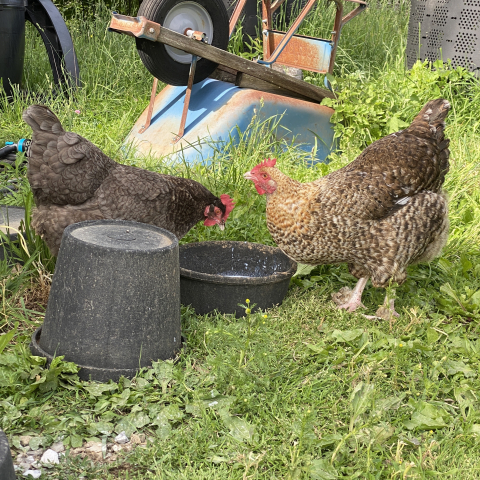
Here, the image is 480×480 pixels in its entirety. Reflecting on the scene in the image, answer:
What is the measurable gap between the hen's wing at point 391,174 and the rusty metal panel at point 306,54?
2553 mm

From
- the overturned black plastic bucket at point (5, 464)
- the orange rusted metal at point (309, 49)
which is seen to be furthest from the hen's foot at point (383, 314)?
the orange rusted metal at point (309, 49)

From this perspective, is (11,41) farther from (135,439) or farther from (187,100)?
(135,439)

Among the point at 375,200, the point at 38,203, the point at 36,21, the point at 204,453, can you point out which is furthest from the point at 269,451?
the point at 36,21

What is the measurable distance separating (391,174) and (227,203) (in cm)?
114

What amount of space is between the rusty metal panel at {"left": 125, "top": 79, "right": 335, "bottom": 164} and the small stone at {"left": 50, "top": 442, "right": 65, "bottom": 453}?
3.00m

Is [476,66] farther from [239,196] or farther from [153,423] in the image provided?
[153,423]

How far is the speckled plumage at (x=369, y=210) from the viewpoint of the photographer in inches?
127

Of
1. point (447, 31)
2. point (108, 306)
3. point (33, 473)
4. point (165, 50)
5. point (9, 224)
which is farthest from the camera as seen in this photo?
point (447, 31)

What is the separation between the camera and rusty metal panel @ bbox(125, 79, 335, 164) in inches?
203

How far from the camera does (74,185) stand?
331 cm

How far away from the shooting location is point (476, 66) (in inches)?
235

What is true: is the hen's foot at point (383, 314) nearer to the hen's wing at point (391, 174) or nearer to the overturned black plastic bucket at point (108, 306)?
the hen's wing at point (391, 174)

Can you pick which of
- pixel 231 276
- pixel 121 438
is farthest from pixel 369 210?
pixel 121 438

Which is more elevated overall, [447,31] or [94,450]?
[447,31]
